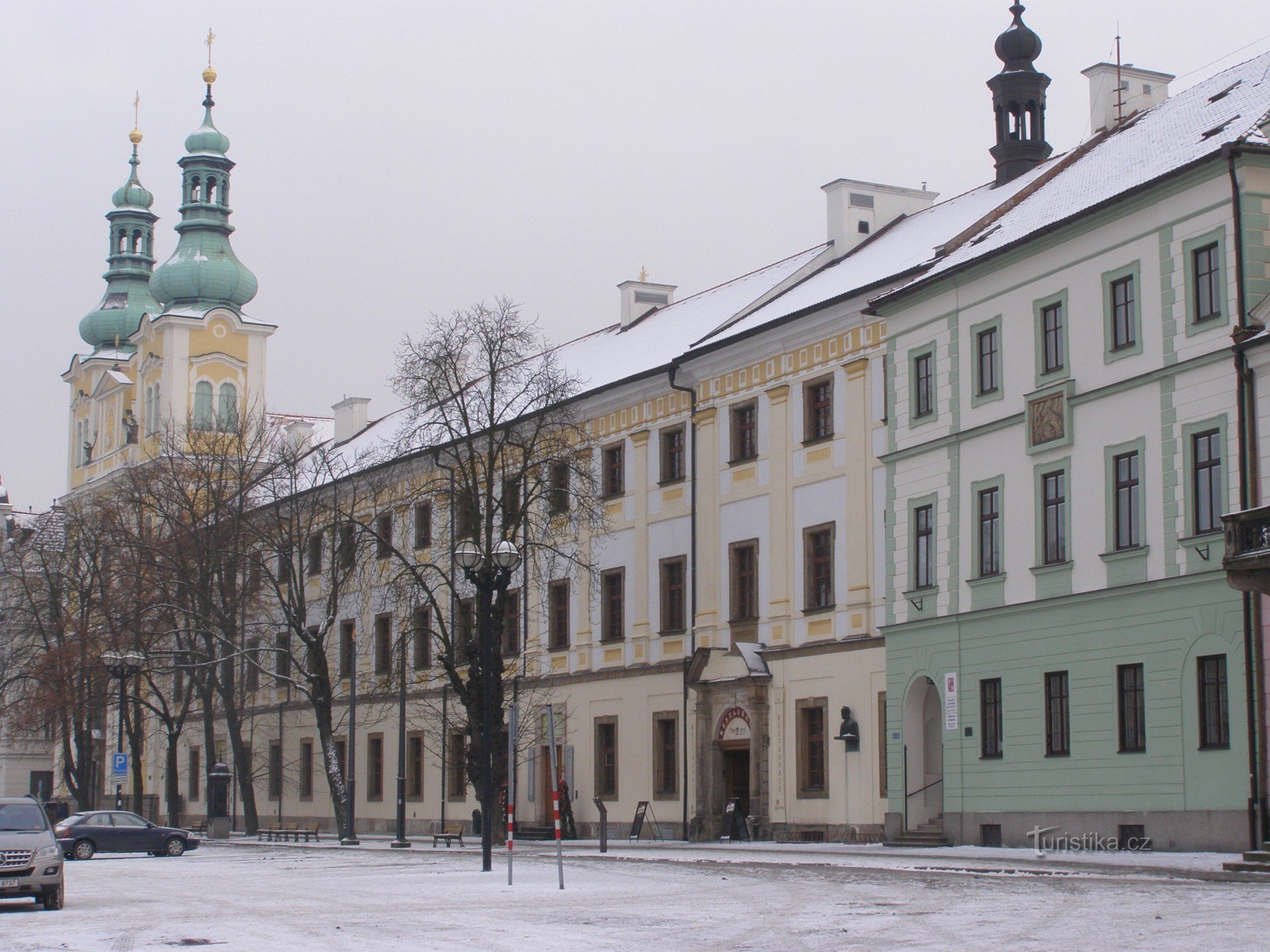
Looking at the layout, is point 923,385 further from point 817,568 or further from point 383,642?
point 383,642

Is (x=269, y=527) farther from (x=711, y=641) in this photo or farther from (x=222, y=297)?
(x=222, y=297)

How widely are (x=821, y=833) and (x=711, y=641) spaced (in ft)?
22.0

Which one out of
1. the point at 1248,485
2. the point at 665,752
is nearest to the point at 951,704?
the point at 1248,485

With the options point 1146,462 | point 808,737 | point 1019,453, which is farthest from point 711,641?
point 1146,462

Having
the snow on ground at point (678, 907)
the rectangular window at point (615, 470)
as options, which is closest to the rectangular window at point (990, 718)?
the snow on ground at point (678, 907)

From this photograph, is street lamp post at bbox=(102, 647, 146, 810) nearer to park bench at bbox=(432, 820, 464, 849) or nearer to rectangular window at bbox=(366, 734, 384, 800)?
park bench at bbox=(432, 820, 464, 849)

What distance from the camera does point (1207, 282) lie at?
2977 cm

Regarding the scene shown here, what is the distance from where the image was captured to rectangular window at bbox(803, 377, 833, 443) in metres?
41.6

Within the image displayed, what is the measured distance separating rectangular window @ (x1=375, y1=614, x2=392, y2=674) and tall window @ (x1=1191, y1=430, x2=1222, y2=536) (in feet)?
121

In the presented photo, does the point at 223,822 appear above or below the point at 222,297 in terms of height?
below

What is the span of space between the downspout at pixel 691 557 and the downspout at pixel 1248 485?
1923 cm

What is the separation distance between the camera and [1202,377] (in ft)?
96.6

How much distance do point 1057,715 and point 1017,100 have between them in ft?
57.5

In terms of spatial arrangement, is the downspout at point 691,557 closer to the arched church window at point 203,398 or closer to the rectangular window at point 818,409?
the rectangular window at point 818,409
